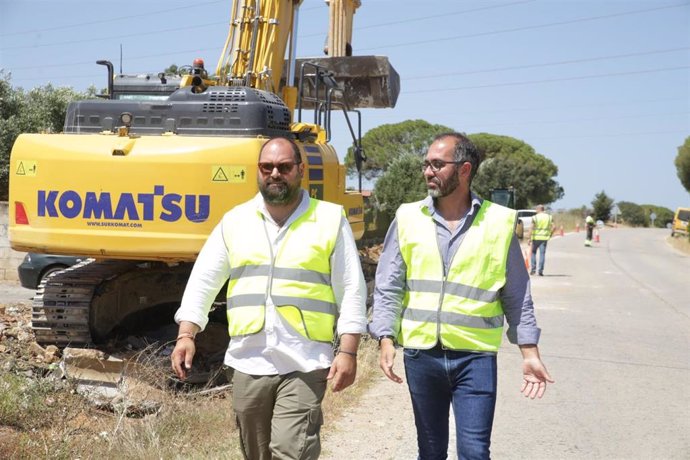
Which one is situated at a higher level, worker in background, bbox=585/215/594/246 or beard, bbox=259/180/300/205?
beard, bbox=259/180/300/205

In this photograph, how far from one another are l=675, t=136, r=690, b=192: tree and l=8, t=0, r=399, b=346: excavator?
56.3 m

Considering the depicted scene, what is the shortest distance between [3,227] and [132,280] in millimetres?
9569

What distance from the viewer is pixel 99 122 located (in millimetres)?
8516

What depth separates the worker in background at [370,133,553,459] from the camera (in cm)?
391

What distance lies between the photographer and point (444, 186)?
4066mm

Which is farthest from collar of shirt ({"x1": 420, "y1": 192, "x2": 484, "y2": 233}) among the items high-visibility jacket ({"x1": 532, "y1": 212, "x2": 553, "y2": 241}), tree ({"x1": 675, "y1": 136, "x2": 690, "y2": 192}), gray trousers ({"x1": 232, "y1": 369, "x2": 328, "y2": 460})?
tree ({"x1": 675, "y1": 136, "x2": 690, "y2": 192})

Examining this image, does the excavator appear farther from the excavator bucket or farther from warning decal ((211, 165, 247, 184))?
the excavator bucket

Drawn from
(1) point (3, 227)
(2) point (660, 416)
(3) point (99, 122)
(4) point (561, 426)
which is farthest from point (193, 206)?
(1) point (3, 227)

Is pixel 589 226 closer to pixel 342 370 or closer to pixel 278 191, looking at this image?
pixel 278 191

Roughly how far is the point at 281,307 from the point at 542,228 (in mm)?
17723

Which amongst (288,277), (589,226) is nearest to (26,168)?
(288,277)

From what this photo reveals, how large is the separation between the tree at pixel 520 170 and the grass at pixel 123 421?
61752mm

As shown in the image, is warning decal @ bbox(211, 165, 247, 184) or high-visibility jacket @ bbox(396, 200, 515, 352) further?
warning decal @ bbox(211, 165, 247, 184)

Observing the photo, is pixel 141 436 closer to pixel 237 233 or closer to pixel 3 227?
pixel 237 233
